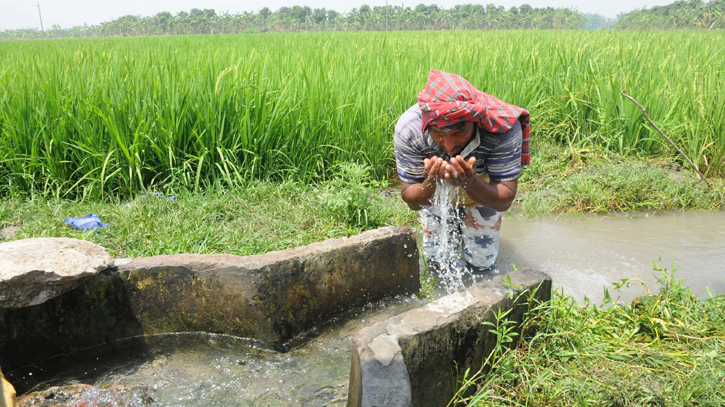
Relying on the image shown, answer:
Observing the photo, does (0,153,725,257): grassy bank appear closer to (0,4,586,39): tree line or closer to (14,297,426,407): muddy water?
(14,297,426,407): muddy water

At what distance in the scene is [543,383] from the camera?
1.74 m

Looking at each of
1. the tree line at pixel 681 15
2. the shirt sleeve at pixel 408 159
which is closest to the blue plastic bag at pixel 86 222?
the shirt sleeve at pixel 408 159

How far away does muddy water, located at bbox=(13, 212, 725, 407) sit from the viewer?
1957mm

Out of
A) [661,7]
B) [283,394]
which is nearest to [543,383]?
[283,394]

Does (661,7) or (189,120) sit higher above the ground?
(661,7)

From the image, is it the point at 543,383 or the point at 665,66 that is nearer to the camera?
the point at 543,383

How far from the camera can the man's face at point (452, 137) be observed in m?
2.21

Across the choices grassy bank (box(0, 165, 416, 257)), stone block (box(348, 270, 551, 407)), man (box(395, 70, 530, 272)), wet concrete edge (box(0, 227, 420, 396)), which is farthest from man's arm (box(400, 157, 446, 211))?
grassy bank (box(0, 165, 416, 257))

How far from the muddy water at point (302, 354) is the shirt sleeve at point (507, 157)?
69cm

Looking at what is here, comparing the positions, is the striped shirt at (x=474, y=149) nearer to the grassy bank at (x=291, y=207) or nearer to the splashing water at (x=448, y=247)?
the splashing water at (x=448, y=247)

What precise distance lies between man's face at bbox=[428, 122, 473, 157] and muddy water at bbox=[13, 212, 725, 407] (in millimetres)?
782

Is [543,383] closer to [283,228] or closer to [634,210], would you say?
[283,228]

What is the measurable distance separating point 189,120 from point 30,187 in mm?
1163

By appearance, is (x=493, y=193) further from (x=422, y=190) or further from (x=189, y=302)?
(x=189, y=302)
